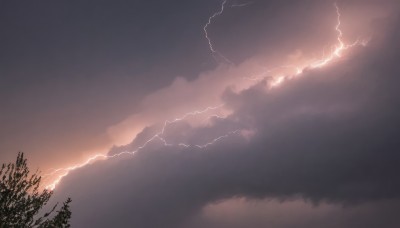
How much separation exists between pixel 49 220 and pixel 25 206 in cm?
137

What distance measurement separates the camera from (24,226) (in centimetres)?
1900

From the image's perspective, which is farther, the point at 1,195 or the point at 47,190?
the point at 47,190

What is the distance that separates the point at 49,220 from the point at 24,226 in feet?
3.82

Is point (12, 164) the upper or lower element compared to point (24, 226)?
upper

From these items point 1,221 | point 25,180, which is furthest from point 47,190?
point 1,221

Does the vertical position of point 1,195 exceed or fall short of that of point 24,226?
it exceeds it

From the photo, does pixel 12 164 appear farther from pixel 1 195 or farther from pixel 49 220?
pixel 49 220

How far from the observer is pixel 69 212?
20391mm

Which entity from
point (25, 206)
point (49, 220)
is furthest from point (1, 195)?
point (49, 220)

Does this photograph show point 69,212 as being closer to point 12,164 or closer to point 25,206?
point 25,206

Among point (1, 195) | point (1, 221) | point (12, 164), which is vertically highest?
point (12, 164)

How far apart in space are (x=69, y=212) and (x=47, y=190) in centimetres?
169

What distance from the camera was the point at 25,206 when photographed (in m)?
19.5

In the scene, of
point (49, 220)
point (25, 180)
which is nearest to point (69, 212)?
point (49, 220)
